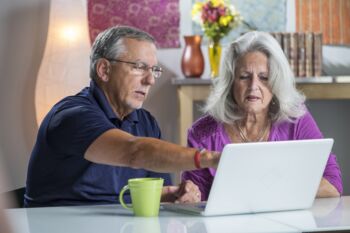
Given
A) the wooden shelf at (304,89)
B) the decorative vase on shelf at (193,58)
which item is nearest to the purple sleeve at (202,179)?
the wooden shelf at (304,89)

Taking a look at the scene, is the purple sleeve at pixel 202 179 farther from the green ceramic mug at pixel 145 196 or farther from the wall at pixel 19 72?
the wall at pixel 19 72

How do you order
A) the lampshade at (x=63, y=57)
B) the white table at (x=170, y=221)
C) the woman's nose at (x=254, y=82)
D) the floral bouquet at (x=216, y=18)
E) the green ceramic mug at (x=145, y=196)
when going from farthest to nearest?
the floral bouquet at (x=216, y=18), the lampshade at (x=63, y=57), the woman's nose at (x=254, y=82), the green ceramic mug at (x=145, y=196), the white table at (x=170, y=221)

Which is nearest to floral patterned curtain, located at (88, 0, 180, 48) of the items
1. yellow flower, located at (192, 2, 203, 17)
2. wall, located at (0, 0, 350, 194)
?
wall, located at (0, 0, 350, 194)

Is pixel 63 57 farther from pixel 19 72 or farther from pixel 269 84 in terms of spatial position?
pixel 269 84

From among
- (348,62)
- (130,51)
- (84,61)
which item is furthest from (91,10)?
(130,51)

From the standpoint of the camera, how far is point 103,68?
2066 mm

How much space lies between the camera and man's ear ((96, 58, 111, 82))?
2.06m

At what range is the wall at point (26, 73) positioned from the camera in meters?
3.66

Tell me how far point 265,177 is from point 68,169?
2.04 feet

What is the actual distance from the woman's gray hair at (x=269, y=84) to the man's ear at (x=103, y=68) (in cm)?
48

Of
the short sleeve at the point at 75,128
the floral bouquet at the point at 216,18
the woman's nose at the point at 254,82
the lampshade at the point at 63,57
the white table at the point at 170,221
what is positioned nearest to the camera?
the white table at the point at 170,221

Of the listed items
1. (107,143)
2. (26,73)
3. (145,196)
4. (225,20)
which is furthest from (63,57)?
(145,196)

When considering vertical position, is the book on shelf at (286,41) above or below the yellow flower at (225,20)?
below

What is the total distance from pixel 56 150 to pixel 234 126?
0.75 metres
